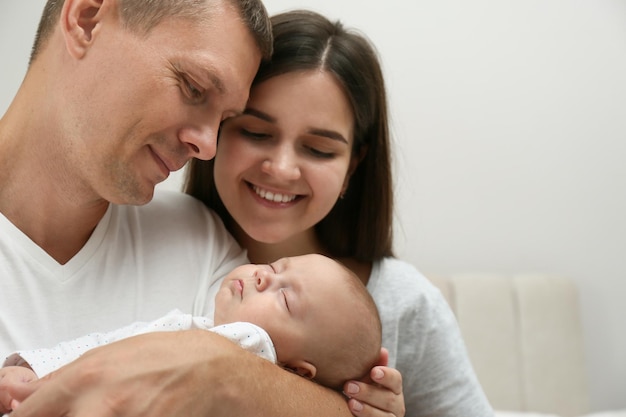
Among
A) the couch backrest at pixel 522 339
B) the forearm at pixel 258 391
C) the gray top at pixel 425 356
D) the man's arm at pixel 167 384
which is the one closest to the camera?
the man's arm at pixel 167 384

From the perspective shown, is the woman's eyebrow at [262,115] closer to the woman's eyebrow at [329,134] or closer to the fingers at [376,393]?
the woman's eyebrow at [329,134]

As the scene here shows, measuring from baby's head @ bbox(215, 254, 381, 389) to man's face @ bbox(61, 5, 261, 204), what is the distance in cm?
33

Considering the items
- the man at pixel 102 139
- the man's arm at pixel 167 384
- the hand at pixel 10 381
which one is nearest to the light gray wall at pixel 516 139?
the man at pixel 102 139

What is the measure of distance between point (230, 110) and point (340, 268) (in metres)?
0.44

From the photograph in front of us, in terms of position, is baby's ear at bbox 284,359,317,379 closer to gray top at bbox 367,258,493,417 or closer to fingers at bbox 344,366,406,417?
fingers at bbox 344,366,406,417

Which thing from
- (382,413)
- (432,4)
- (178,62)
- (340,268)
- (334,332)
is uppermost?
(432,4)

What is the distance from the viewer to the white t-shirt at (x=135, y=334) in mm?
1309

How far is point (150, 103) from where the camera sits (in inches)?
60.6

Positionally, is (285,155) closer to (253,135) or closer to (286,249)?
(253,135)

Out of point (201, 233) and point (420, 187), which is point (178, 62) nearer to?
point (201, 233)

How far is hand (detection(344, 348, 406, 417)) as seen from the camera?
1483 millimetres

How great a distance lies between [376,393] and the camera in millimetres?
1495

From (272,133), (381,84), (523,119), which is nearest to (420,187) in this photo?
(523,119)

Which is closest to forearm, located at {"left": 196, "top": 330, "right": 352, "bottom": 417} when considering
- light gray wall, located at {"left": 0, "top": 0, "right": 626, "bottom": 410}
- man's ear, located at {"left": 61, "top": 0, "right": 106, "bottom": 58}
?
man's ear, located at {"left": 61, "top": 0, "right": 106, "bottom": 58}
